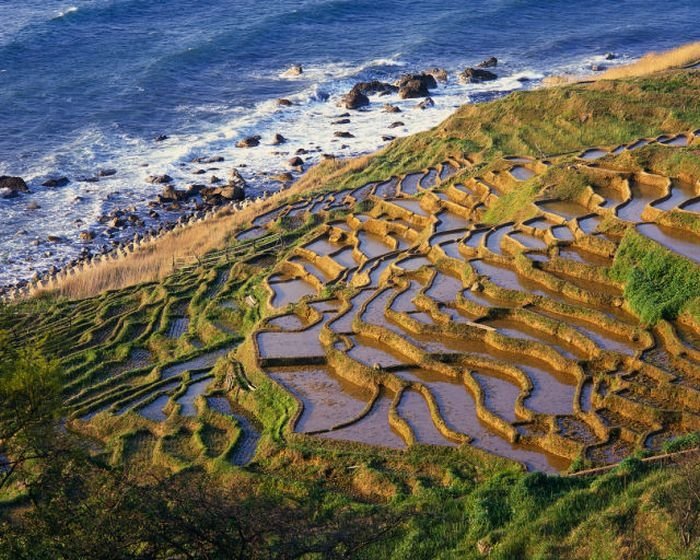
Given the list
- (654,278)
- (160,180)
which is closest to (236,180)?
(160,180)

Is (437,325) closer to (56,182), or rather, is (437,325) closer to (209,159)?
(209,159)

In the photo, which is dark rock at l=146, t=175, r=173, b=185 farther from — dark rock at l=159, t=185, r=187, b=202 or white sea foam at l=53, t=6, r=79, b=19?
white sea foam at l=53, t=6, r=79, b=19

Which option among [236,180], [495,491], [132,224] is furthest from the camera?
[236,180]

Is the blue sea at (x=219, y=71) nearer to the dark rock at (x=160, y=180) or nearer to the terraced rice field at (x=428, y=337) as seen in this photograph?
the dark rock at (x=160, y=180)

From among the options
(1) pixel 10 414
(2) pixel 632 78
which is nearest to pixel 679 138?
(2) pixel 632 78

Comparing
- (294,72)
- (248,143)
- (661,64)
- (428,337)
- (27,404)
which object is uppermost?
(27,404)

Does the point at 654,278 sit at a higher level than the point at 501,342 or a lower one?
higher

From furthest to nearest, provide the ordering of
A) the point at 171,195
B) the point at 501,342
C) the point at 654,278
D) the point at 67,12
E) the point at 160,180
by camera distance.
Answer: the point at 67,12, the point at 160,180, the point at 171,195, the point at 654,278, the point at 501,342

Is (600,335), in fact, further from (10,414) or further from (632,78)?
(632,78)
